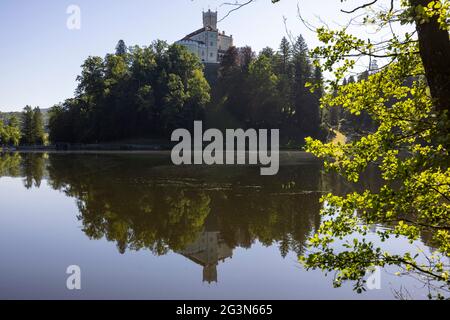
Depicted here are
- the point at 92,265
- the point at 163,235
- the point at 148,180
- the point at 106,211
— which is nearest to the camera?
the point at 92,265

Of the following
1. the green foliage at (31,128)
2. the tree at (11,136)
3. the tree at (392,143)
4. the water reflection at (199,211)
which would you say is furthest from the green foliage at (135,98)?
the tree at (392,143)

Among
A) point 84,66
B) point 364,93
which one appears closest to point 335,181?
point 364,93

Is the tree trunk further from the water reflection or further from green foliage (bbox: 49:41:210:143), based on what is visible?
green foliage (bbox: 49:41:210:143)

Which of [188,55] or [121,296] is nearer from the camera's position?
[121,296]

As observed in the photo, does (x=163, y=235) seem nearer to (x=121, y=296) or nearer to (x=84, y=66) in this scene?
(x=121, y=296)

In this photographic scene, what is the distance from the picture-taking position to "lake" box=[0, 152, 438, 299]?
7.75 m

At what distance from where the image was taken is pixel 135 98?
71.0m

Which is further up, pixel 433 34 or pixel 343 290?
pixel 433 34

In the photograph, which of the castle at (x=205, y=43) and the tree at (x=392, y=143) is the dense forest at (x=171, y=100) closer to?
the castle at (x=205, y=43)

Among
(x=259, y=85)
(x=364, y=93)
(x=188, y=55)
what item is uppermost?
(x=188, y=55)

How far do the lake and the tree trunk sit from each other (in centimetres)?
143

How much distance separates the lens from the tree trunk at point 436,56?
404cm

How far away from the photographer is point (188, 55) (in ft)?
246

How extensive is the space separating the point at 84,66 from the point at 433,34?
78.6m
